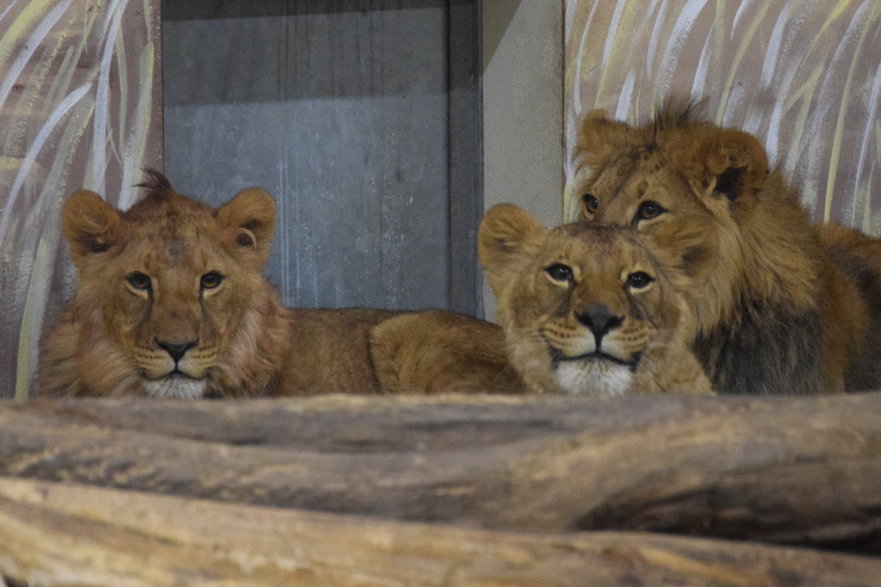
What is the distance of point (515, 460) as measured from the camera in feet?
6.15

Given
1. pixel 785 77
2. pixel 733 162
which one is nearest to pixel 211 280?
pixel 733 162

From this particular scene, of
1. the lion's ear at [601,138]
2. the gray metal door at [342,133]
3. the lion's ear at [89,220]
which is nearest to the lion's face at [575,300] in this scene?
the lion's ear at [601,138]

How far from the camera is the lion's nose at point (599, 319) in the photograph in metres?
2.82

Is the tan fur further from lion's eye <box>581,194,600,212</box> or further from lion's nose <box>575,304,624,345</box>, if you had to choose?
lion's nose <box>575,304,624,345</box>

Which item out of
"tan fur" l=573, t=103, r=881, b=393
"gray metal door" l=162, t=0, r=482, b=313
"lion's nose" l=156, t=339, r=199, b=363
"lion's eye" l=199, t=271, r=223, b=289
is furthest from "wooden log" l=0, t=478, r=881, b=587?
"gray metal door" l=162, t=0, r=482, b=313

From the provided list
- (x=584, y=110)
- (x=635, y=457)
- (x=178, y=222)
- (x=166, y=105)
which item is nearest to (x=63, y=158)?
(x=178, y=222)

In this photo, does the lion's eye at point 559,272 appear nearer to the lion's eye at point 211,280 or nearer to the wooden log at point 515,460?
the lion's eye at point 211,280

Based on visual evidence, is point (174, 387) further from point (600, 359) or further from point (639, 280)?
→ point (639, 280)

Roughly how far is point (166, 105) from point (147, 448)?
12.1 ft

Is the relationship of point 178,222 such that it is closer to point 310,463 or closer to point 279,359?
point 279,359

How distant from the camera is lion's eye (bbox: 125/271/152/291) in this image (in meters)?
3.10

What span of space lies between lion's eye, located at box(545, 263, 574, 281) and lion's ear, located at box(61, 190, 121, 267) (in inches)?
44.0

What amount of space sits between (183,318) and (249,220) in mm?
454

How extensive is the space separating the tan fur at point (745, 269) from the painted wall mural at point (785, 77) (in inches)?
37.4
